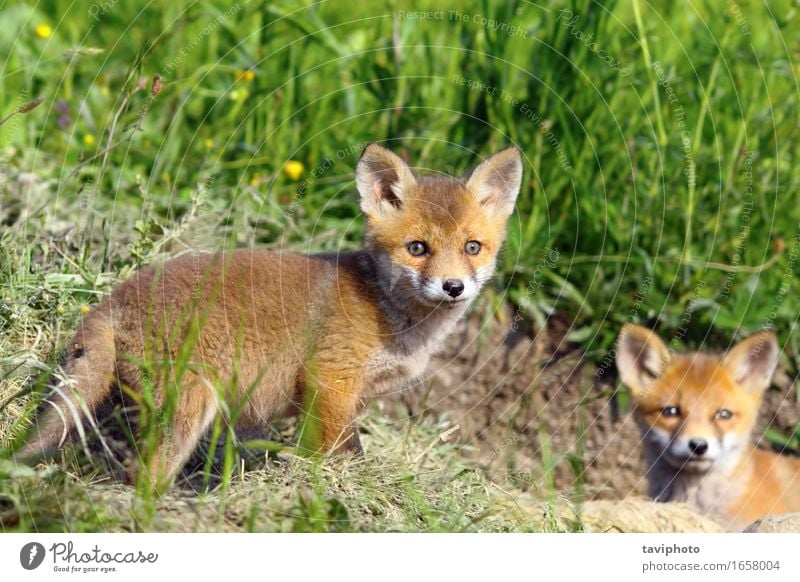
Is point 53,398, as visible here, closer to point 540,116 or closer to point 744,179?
point 540,116

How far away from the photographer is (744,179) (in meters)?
5.26

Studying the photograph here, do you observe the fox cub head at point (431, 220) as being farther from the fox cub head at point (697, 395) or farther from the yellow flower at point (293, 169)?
the yellow flower at point (293, 169)

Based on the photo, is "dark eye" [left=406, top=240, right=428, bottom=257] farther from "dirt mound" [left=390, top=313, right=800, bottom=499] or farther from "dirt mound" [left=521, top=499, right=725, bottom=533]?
"dirt mound" [left=390, top=313, right=800, bottom=499]

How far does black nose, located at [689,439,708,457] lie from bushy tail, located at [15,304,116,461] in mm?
2587

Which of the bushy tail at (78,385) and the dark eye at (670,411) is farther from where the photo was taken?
the dark eye at (670,411)

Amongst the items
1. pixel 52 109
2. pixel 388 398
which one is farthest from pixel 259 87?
pixel 388 398

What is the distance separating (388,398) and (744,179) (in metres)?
2.24

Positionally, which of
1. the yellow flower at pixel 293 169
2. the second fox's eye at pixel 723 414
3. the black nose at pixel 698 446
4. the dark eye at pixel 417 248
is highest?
the yellow flower at pixel 293 169

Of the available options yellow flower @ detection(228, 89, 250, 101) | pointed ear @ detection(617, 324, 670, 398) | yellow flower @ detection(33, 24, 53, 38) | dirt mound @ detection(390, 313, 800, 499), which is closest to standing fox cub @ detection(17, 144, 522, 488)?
pointed ear @ detection(617, 324, 670, 398)

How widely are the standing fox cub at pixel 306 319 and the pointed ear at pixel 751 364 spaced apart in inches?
54.3

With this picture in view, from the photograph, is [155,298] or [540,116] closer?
[155,298]

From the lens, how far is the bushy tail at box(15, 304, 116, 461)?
3.27 m

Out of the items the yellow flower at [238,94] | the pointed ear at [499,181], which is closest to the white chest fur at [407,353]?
the pointed ear at [499,181]

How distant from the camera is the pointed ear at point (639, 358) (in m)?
4.62
